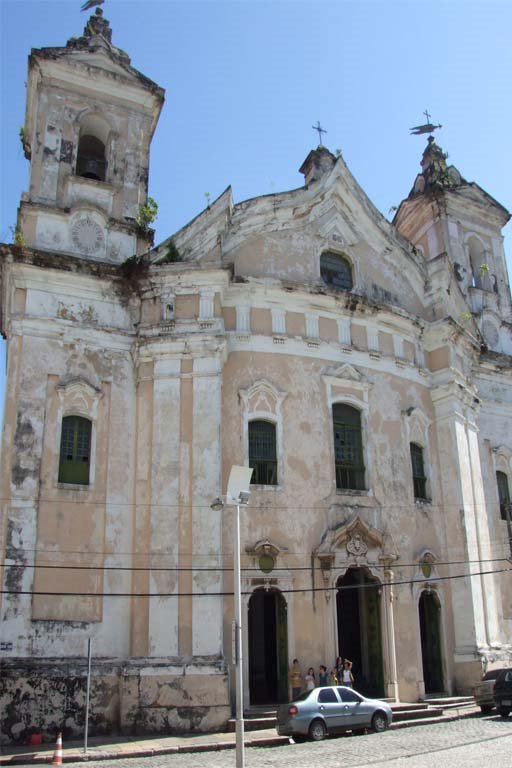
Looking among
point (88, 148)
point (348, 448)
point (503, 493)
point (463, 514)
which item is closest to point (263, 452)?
point (348, 448)

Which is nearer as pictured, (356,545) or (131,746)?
(131,746)

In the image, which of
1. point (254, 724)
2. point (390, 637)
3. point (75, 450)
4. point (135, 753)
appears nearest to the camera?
point (135, 753)

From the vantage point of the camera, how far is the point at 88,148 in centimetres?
2403

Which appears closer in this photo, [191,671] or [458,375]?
[191,671]

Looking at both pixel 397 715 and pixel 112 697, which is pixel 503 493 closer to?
pixel 397 715

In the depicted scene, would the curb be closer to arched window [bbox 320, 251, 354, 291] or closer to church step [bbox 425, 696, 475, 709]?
church step [bbox 425, 696, 475, 709]

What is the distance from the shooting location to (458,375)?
24641 mm

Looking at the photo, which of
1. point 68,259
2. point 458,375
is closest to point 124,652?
point 68,259

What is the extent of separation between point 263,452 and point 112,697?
7026 mm

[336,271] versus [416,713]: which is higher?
[336,271]

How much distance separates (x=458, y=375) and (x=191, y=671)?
1258 centimetres

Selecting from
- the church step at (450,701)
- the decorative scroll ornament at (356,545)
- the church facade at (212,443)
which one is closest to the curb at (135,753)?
the church facade at (212,443)

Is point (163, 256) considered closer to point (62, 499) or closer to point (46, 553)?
point (62, 499)

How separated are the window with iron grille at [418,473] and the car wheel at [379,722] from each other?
293 inches
